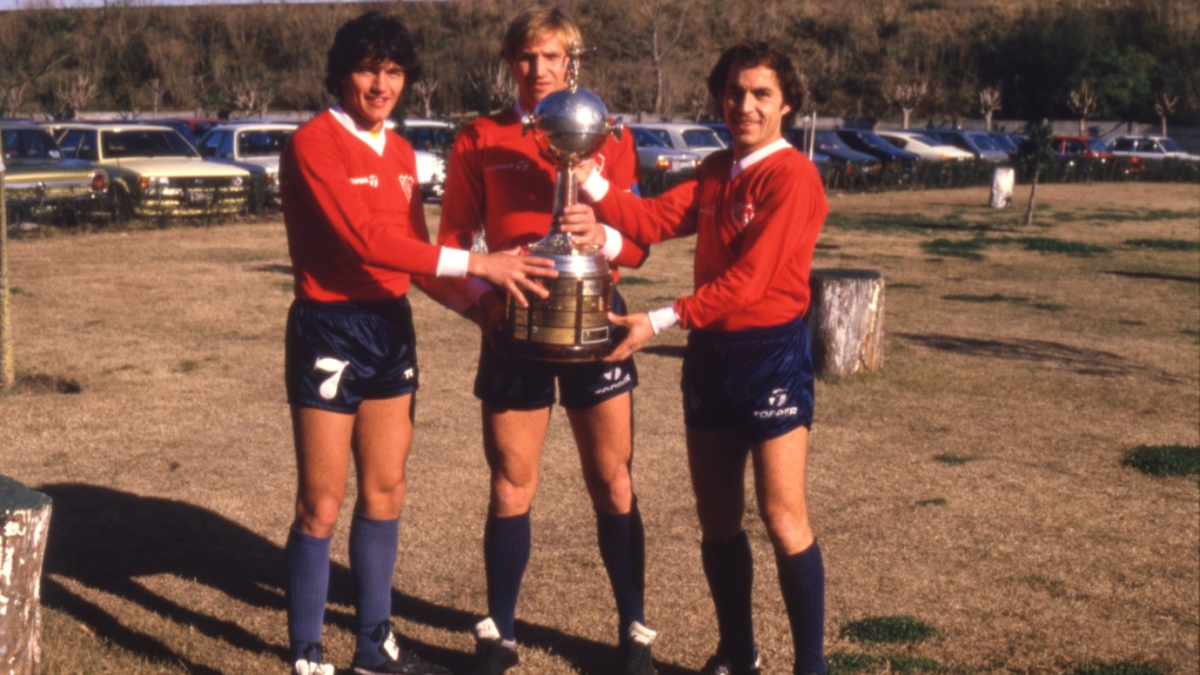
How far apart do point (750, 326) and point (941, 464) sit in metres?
3.53

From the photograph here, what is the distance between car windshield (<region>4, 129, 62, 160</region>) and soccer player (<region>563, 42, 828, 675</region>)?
15796 mm

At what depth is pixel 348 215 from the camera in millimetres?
3273

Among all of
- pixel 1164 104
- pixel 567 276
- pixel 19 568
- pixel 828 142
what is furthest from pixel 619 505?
pixel 1164 104

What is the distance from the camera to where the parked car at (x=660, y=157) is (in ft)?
82.0

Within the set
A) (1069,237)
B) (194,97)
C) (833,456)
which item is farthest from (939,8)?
(833,456)

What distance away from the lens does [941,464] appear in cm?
664

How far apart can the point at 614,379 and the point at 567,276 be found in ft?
1.57

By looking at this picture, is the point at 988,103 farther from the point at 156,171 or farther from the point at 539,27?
the point at 539,27

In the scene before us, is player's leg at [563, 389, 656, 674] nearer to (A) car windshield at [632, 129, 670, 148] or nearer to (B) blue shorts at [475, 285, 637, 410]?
(B) blue shorts at [475, 285, 637, 410]

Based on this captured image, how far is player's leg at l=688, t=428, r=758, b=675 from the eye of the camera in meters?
3.55

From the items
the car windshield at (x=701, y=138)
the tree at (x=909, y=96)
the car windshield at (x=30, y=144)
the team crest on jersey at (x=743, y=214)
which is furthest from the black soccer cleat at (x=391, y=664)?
the tree at (x=909, y=96)

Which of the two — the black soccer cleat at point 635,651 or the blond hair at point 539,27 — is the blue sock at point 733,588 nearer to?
the black soccer cleat at point 635,651

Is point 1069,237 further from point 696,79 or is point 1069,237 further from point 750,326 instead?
point 696,79

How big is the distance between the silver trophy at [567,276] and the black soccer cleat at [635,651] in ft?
3.36
